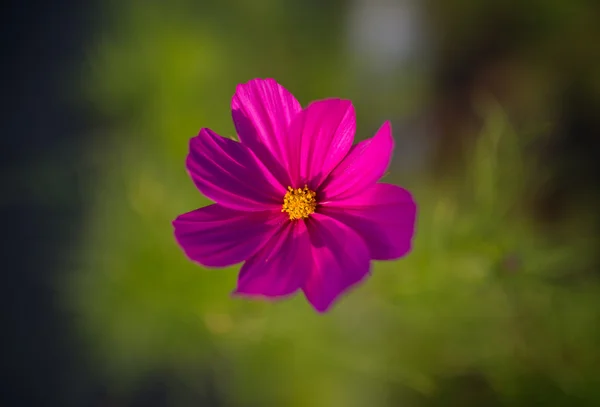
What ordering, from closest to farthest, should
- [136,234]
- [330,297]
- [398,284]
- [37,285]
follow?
[330,297] < [398,284] < [136,234] < [37,285]

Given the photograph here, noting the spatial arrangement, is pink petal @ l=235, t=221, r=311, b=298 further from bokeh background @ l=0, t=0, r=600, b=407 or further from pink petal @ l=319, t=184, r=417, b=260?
bokeh background @ l=0, t=0, r=600, b=407

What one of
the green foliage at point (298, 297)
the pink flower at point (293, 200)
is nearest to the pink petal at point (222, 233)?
the pink flower at point (293, 200)

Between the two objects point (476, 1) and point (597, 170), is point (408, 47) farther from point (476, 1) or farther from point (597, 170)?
point (597, 170)

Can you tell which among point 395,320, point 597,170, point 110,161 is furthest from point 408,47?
point 110,161

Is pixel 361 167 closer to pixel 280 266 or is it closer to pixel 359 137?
pixel 280 266

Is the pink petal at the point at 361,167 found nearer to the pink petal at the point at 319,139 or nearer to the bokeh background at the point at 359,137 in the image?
the pink petal at the point at 319,139

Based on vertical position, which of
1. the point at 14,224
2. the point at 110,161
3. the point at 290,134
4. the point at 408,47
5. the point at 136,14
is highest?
the point at 408,47

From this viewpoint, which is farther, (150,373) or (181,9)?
(181,9)
